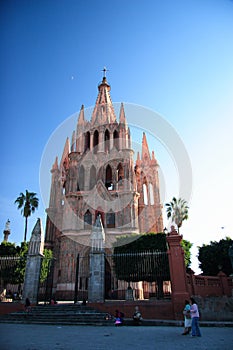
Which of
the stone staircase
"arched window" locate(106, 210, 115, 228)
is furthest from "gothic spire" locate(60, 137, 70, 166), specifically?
the stone staircase

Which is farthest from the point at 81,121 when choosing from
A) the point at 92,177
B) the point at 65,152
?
the point at 92,177

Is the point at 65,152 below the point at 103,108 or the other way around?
below

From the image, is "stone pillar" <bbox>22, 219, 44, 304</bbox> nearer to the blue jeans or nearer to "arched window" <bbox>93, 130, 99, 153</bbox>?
the blue jeans

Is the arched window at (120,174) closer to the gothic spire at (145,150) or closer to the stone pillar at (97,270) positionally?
the gothic spire at (145,150)

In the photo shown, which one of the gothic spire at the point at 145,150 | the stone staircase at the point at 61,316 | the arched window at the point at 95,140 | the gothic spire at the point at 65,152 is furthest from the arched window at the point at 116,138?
the stone staircase at the point at 61,316

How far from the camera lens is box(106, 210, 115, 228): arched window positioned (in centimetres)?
2740

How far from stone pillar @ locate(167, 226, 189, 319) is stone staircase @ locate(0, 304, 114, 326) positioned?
2944mm

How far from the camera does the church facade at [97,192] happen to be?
82.7ft

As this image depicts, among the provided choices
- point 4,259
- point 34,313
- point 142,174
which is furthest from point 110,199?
point 34,313

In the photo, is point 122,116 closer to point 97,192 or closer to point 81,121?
point 81,121

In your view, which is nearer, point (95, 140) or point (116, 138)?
point (116, 138)

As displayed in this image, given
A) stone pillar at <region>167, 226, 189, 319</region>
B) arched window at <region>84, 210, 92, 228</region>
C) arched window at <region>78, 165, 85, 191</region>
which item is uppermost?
arched window at <region>78, 165, 85, 191</region>

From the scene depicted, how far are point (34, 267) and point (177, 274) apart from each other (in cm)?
735

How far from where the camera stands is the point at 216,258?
25.2 meters
